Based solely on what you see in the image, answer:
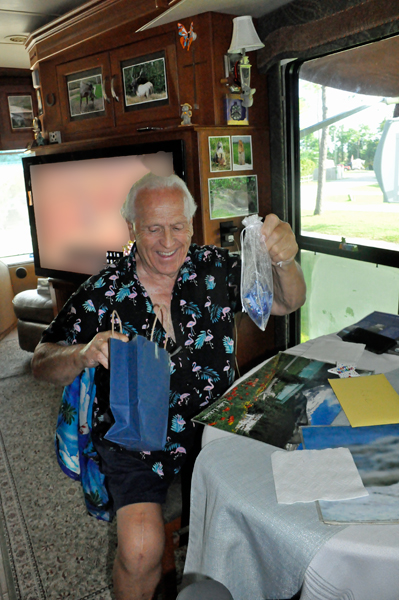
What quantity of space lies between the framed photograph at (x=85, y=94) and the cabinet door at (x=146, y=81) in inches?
8.0

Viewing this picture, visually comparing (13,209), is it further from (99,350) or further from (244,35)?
(99,350)

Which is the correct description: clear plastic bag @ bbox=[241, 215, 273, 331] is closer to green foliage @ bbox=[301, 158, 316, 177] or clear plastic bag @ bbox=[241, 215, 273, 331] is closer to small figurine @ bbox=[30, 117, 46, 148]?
green foliage @ bbox=[301, 158, 316, 177]

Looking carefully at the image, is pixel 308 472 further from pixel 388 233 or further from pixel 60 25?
pixel 60 25

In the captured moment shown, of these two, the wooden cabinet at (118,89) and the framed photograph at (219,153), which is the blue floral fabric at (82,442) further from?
the wooden cabinet at (118,89)

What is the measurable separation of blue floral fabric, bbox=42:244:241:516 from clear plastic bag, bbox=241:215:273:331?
22cm

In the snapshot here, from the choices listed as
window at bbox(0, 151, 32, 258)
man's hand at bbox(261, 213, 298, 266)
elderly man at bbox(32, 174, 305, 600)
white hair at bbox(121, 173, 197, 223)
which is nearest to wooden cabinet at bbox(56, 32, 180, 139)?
white hair at bbox(121, 173, 197, 223)

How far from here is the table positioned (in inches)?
32.6

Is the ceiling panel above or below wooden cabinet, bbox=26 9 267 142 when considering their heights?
above

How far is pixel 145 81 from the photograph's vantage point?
9.96 ft

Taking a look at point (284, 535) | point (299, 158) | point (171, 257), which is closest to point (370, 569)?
point (284, 535)

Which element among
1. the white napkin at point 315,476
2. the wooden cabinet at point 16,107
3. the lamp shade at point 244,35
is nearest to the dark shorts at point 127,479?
the white napkin at point 315,476

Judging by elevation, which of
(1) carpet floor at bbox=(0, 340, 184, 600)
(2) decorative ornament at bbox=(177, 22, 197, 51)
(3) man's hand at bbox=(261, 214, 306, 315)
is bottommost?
(1) carpet floor at bbox=(0, 340, 184, 600)

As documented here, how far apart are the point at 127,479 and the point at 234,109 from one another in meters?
2.16

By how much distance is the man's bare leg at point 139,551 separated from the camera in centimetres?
135
